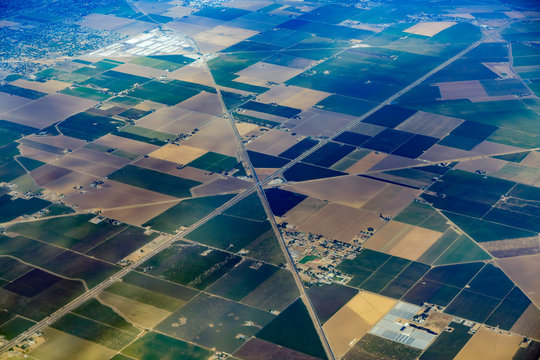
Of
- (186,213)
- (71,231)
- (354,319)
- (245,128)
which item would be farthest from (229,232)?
(245,128)

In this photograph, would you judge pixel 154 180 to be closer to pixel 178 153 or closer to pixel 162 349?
pixel 178 153

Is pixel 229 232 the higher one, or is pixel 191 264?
pixel 191 264

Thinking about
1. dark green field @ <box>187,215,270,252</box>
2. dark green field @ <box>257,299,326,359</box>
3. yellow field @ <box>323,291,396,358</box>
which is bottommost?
yellow field @ <box>323,291,396,358</box>

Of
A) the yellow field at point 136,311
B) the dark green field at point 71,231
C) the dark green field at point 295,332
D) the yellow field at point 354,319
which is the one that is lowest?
the yellow field at point 354,319

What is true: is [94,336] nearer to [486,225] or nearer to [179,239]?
[179,239]

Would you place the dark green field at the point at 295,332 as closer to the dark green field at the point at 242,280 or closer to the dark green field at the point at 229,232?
the dark green field at the point at 242,280

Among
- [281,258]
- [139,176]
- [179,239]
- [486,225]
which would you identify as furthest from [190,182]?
[486,225]

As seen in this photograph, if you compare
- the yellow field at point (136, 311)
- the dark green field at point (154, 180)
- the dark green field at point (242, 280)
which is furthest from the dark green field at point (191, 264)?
the dark green field at point (154, 180)

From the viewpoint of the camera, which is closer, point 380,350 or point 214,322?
point 380,350

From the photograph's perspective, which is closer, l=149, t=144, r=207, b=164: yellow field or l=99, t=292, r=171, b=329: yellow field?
l=99, t=292, r=171, b=329: yellow field

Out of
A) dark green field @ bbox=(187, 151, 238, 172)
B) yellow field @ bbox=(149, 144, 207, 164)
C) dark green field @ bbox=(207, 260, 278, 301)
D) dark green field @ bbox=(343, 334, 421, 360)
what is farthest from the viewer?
yellow field @ bbox=(149, 144, 207, 164)

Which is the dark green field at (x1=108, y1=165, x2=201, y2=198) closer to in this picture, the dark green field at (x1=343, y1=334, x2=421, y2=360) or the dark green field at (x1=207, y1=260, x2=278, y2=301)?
the dark green field at (x1=207, y1=260, x2=278, y2=301)

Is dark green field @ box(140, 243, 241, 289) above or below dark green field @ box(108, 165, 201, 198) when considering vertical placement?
below

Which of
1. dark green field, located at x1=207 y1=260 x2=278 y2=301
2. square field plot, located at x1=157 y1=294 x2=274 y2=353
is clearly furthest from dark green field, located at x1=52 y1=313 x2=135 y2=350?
dark green field, located at x1=207 y1=260 x2=278 y2=301
